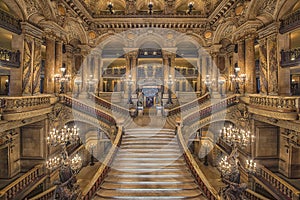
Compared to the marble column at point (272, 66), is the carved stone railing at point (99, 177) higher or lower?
lower

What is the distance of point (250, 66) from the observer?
12875 mm

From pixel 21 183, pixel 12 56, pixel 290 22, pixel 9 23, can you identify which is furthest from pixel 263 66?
pixel 21 183

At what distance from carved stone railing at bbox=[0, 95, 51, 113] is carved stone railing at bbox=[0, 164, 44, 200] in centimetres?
369

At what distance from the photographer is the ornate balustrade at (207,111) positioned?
41.6 feet

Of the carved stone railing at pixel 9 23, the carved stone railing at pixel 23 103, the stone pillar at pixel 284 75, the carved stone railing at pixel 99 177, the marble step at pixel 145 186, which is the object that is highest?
the carved stone railing at pixel 9 23

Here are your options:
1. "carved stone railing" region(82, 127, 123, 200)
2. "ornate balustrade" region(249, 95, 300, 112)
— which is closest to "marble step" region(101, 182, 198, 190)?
"carved stone railing" region(82, 127, 123, 200)

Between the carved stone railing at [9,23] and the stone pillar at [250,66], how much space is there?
14494 mm

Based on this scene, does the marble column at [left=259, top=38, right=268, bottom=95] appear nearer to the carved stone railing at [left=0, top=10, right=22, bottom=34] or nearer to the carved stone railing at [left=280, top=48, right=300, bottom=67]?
the carved stone railing at [left=280, top=48, right=300, bottom=67]

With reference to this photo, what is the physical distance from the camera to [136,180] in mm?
8828

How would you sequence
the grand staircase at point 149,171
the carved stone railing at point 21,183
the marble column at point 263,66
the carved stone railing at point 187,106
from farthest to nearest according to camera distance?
1. the carved stone railing at point 187,106
2. the marble column at point 263,66
3. the carved stone railing at point 21,183
4. the grand staircase at point 149,171

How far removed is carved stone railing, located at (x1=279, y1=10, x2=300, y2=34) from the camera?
10.1 metres

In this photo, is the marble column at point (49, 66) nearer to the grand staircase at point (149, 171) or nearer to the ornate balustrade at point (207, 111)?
the grand staircase at point (149, 171)

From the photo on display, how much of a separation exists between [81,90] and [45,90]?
5808 mm

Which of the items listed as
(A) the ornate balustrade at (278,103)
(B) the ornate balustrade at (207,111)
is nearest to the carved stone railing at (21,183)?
(B) the ornate balustrade at (207,111)
